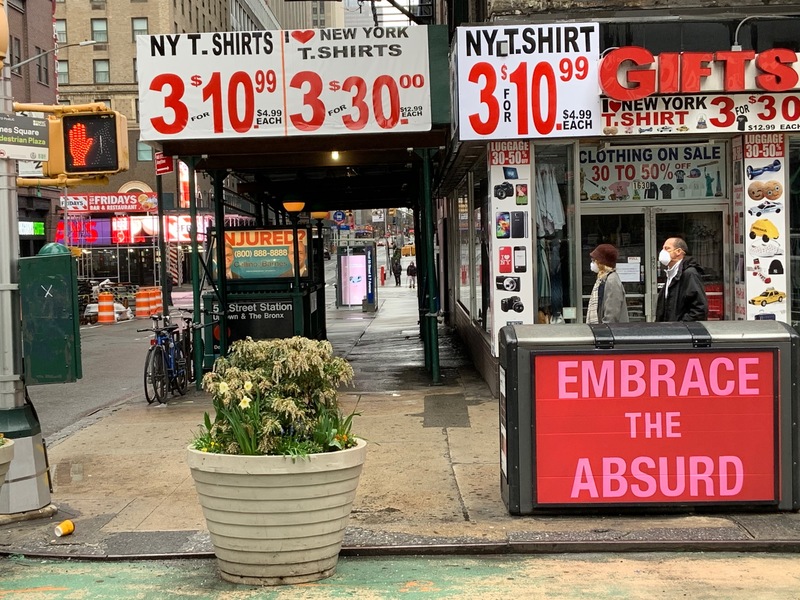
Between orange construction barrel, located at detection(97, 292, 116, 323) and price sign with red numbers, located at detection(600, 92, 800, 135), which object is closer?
price sign with red numbers, located at detection(600, 92, 800, 135)

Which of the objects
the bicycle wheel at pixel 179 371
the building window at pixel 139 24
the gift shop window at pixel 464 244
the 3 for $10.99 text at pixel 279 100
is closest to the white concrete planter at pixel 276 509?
the 3 for $10.99 text at pixel 279 100

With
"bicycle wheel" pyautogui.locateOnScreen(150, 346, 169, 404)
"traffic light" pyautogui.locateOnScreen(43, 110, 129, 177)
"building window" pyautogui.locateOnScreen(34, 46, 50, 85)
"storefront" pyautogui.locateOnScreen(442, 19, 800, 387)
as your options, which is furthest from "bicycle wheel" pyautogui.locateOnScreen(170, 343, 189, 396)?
"building window" pyautogui.locateOnScreen(34, 46, 50, 85)

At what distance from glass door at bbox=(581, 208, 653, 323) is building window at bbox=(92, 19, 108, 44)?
59.6 meters

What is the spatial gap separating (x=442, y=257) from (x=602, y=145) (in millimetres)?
14561

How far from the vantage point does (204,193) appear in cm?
6881

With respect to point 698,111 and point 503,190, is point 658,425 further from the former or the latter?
point 698,111

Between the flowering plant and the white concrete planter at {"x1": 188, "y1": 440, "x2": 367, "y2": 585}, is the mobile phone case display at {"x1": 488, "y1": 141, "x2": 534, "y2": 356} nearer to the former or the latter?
the flowering plant

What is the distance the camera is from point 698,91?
1051 centimetres

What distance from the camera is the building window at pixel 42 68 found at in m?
44.3

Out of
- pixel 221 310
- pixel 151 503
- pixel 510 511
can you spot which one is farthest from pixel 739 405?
pixel 221 310

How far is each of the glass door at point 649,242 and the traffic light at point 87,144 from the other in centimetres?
638

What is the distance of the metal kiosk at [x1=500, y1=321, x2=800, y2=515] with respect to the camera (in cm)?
640

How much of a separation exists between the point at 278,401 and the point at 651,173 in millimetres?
7682

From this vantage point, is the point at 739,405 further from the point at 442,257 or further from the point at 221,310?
the point at 442,257
